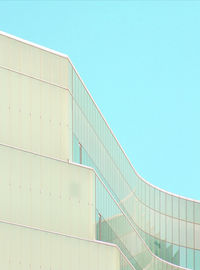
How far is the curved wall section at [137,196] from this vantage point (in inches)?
1797

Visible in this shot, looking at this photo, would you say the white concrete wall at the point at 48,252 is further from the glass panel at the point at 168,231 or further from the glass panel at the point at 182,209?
the glass panel at the point at 182,209

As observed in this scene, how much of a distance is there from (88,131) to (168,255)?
2603cm

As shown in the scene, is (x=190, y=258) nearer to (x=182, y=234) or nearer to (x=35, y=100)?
(x=182, y=234)

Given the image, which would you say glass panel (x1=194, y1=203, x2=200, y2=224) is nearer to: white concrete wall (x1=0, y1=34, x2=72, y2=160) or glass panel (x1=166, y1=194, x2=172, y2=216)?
glass panel (x1=166, y1=194, x2=172, y2=216)

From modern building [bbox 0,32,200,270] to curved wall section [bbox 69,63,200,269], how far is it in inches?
6.1

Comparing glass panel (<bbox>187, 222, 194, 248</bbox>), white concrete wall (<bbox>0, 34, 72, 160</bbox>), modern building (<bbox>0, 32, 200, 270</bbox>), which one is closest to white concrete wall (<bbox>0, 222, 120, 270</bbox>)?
modern building (<bbox>0, 32, 200, 270</bbox>)

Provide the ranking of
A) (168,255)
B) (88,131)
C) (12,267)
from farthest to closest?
1. (168,255)
2. (88,131)
3. (12,267)

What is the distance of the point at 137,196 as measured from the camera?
213ft

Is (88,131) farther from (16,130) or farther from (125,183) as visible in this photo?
(125,183)

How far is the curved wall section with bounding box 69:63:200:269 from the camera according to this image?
150 feet

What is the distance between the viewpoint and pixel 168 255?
7019 cm

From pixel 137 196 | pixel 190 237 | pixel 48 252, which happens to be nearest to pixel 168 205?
pixel 190 237

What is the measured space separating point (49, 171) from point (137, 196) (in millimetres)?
25051

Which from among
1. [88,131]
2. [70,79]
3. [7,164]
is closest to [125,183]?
[88,131]
